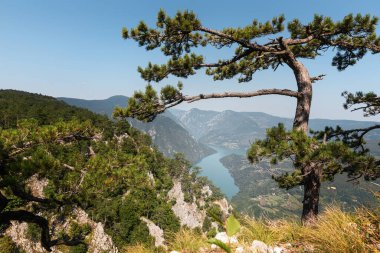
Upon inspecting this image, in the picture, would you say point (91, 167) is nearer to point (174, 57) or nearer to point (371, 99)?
point (174, 57)

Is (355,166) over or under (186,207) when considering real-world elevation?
over

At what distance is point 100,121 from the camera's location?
298ft

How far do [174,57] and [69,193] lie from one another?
19.2 ft

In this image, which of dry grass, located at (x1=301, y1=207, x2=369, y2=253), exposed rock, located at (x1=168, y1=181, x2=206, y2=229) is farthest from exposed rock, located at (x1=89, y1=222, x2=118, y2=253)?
dry grass, located at (x1=301, y1=207, x2=369, y2=253)

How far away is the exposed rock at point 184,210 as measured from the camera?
281ft

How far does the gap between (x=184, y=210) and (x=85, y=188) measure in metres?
84.3

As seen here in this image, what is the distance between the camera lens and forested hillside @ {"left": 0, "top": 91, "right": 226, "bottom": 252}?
7430mm

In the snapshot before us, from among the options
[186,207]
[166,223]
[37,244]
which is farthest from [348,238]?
[186,207]

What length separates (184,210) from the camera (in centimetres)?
8869

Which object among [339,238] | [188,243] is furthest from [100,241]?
[339,238]

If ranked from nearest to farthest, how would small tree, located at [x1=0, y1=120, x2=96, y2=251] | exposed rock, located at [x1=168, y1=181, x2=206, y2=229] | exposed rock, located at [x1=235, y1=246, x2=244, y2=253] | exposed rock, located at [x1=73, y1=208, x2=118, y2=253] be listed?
1. exposed rock, located at [x1=235, y1=246, x2=244, y2=253]
2. small tree, located at [x1=0, y1=120, x2=96, y2=251]
3. exposed rock, located at [x1=73, y1=208, x2=118, y2=253]
4. exposed rock, located at [x1=168, y1=181, x2=206, y2=229]

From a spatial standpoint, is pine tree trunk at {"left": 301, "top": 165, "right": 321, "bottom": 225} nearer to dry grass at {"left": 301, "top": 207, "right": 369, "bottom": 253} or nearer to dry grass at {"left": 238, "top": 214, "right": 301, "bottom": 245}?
dry grass at {"left": 238, "top": 214, "right": 301, "bottom": 245}

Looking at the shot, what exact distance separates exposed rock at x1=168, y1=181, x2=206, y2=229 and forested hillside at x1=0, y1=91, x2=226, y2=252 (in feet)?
1.31

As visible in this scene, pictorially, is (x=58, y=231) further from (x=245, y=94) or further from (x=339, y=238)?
(x=339, y=238)
